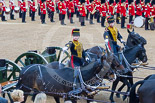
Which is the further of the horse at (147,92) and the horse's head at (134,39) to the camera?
the horse's head at (134,39)

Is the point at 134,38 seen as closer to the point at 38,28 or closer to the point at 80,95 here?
the point at 80,95

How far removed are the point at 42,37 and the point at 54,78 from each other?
8.89 m

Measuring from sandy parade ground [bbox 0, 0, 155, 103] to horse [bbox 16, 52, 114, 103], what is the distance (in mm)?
3791

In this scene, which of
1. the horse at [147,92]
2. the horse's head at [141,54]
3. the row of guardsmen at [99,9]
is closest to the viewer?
the horse at [147,92]

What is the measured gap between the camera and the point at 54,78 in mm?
7070

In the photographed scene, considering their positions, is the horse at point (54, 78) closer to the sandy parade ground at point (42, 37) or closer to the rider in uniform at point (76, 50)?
the rider in uniform at point (76, 50)

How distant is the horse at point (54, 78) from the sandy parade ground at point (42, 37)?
3791 mm

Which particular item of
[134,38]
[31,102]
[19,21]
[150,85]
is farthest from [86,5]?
[150,85]

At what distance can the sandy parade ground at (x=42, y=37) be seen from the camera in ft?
43.6

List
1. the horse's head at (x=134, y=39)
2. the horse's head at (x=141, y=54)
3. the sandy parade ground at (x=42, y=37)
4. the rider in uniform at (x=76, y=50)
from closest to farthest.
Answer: the rider in uniform at (x=76, y=50), the horse's head at (x=141, y=54), the horse's head at (x=134, y=39), the sandy parade ground at (x=42, y=37)

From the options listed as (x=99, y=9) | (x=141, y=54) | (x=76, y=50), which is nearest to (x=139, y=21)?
(x=99, y=9)

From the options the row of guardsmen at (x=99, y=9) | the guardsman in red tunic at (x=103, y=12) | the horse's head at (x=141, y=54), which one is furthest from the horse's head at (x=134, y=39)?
the guardsman in red tunic at (x=103, y=12)

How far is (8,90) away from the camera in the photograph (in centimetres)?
737

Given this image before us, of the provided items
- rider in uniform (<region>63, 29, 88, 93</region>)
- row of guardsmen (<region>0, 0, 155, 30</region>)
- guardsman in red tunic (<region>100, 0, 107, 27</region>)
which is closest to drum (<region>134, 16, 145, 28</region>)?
row of guardsmen (<region>0, 0, 155, 30</region>)
